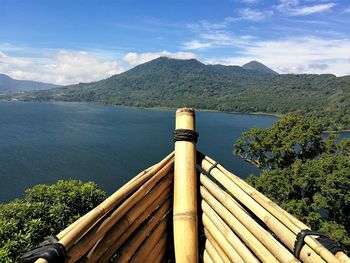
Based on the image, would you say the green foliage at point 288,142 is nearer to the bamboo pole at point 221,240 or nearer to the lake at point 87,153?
the bamboo pole at point 221,240

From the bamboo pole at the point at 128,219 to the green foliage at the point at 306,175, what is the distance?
9843 mm

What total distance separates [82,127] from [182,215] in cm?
6184

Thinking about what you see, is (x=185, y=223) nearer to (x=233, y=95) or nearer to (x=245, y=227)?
(x=245, y=227)

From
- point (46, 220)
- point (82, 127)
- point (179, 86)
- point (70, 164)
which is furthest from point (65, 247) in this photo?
point (179, 86)

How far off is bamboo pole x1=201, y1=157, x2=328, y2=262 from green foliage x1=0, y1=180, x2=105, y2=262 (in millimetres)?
6479

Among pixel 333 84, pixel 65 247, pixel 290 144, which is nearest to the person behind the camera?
pixel 65 247

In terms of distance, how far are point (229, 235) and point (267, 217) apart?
0.34m

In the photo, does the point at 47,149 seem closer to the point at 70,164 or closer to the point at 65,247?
the point at 70,164

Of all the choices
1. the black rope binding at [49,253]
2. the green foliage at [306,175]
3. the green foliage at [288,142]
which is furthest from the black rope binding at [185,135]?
the green foliage at [288,142]

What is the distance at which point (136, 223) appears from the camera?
205 centimetres

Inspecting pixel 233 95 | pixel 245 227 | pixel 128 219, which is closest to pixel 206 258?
pixel 245 227

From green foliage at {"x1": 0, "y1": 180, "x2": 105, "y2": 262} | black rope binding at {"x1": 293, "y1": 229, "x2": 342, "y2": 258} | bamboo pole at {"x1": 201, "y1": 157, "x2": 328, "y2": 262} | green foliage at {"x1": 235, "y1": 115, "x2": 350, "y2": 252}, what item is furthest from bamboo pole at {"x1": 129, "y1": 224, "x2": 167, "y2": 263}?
green foliage at {"x1": 235, "y1": 115, "x2": 350, "y2": 252}

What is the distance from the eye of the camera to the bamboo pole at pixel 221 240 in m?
1.95

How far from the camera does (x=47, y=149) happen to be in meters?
40.5
